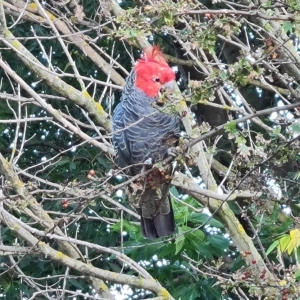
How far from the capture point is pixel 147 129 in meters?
3.75

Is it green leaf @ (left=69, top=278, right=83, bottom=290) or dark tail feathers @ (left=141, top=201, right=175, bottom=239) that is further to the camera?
green leaf @ (left=69, top=278, right=83, bottom=290)

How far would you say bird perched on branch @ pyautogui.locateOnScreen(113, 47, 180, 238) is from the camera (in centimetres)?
371

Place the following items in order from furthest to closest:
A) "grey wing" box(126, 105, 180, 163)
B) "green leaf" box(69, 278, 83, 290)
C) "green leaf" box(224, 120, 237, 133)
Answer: "green leaf" box(69, 278, 83, 290) → "grey wing" box(126, 105, 180, 163) → "green leaf" box(224, 120, 237, 133)

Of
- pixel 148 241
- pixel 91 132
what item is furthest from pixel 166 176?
pixel 91 132

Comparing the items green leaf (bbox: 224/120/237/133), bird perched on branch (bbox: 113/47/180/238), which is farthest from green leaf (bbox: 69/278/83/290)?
green leaf (bbox: 224/120/237/133)

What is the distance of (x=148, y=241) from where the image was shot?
3828 millimetres

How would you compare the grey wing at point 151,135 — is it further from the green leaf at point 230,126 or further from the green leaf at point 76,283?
the green leaf at point 230,126

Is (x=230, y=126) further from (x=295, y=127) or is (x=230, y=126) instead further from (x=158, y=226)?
(x=158, y=226)

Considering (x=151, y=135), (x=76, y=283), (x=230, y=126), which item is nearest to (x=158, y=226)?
(x=151, y=135)

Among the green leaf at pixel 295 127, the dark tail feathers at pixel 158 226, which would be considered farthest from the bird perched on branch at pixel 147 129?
the green leaf at pixel 295 127

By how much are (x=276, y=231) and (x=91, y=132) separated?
1643 mm

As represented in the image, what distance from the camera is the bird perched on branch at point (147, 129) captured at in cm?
371

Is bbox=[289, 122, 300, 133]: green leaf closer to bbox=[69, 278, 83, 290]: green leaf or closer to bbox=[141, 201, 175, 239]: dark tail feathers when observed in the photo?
bbox=[141, 201, 175, 239]: dark tail feathers

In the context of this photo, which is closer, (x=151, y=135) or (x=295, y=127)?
(x=295, y=127)
